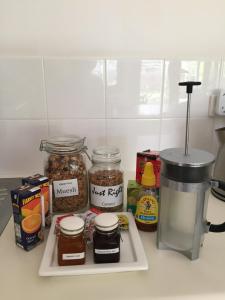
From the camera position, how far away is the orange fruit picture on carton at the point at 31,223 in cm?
57

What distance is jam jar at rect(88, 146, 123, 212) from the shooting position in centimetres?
68

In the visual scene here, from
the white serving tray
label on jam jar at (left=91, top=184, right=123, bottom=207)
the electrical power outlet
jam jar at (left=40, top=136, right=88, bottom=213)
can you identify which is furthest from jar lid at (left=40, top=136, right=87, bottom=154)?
the electrical power outlet

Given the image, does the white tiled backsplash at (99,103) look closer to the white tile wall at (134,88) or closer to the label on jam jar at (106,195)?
the white tile wall at (134,88)

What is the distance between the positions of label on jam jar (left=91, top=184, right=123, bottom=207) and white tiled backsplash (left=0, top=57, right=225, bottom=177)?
313 mm

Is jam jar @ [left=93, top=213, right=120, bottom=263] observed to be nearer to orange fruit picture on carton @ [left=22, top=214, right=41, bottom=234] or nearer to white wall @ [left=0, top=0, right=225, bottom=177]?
orange fruit picture on carton @ [left=22, top=214, right=41, bottom=234]

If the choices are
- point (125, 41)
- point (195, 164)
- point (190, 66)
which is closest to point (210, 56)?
point (190, 66)

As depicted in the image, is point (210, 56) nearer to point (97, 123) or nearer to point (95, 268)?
point (97, 123)

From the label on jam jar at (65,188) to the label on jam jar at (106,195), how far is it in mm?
50

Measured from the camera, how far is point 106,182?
682 millimetres

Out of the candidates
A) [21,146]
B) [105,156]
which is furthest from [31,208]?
[21,146]

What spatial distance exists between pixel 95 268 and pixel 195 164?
28cm

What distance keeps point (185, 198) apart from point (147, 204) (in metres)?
0.12

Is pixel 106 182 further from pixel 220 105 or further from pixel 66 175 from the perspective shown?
pixel 220 105

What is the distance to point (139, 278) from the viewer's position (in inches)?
20.1
